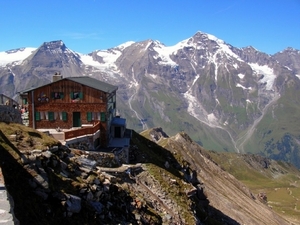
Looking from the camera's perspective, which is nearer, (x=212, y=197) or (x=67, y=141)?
(x=67, y=141)

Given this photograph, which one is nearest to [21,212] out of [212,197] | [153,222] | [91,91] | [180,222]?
[153,222]

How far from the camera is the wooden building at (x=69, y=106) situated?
45781 millimetres

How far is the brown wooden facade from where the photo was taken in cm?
4581

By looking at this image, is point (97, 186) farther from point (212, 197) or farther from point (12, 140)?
point (212, 197)

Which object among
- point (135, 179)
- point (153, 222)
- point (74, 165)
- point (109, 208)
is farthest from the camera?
point (135, 179)

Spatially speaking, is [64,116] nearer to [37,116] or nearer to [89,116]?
[89,116]

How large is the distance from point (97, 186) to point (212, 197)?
44345mm

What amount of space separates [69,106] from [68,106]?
0.13 meters

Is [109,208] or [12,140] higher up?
[12,140]

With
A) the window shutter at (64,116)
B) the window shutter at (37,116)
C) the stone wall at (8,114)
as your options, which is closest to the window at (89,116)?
the window shutter at (64,116)

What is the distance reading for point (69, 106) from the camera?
46.8 m

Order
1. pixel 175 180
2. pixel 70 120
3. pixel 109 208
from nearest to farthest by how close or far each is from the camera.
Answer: pixel 109 208, pixel 175 180, pixel 70 120

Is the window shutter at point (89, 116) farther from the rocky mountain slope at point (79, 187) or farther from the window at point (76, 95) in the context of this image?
the rocky mountain slope at point (79, 187)

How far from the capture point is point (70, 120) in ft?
154
